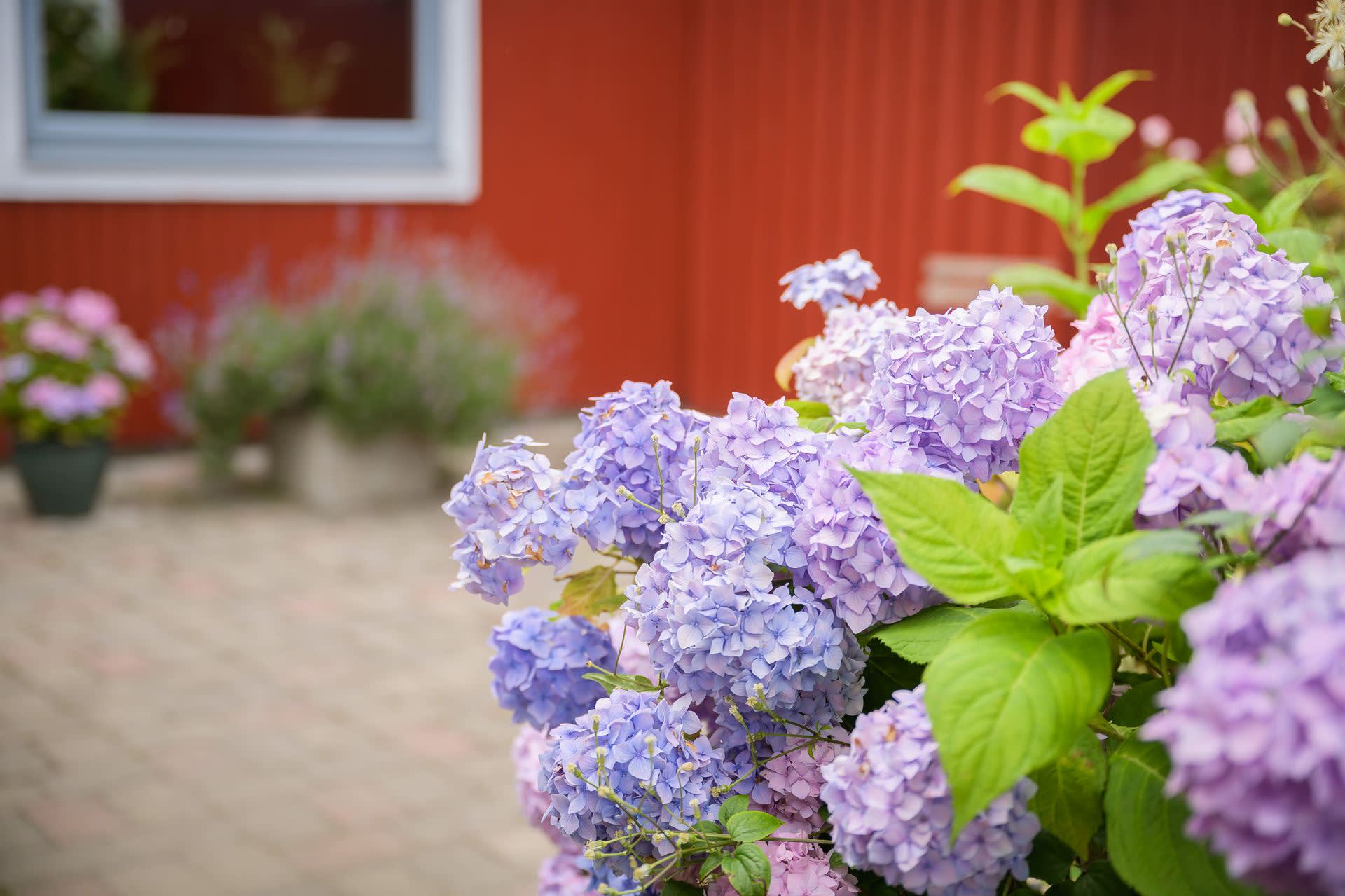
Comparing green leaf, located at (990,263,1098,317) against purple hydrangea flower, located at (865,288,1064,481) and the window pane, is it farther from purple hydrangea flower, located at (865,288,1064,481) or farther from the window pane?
the window pane

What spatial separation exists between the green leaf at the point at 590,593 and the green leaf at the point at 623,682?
0.22 ft

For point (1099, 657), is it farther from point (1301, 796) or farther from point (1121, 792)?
point (1301, 796)

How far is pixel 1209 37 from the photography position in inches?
245

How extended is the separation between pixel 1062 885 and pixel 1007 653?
211mm

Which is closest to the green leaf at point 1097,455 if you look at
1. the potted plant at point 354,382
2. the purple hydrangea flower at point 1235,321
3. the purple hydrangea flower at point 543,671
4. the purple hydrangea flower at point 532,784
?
the purple hydrangea flower at point 1235,321

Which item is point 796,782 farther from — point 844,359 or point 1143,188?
point 1143,188

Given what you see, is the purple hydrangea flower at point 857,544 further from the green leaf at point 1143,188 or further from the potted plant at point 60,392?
the potted plant at point 60,392

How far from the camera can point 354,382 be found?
617 cm

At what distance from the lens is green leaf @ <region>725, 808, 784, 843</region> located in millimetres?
903

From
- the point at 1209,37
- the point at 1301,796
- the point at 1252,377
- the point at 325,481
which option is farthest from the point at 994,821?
the point at 1209,37

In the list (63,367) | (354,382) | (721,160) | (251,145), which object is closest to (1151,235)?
(354,382)

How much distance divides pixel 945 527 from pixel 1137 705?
6.6 inches

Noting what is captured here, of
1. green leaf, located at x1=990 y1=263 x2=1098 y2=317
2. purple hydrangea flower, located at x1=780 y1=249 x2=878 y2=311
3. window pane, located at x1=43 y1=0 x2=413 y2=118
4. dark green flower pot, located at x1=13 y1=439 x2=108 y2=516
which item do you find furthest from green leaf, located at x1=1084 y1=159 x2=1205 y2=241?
window pane, located at x1=43 y1=0 x2=413 y2=118

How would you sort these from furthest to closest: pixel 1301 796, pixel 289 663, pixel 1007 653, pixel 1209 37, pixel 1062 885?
pixel 1209 37 < pixel 289 663 < pixel 1062 885 < pixel 1007 653 < pixel 1301 796
